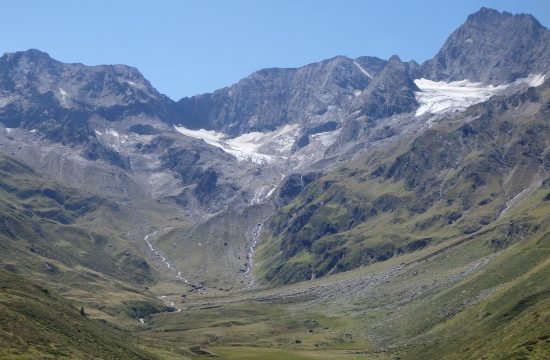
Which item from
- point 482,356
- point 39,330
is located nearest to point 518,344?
point 482,356

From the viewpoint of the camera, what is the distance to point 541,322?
197375 millimetres

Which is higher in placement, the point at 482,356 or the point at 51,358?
the point at 51,358

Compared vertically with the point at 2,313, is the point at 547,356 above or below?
below

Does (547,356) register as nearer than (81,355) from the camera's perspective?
Yes

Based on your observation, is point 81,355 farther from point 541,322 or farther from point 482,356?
point 541,322

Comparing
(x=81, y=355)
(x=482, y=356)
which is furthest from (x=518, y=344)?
(x=81, y=355)

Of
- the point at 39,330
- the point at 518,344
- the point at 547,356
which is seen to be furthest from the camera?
the point at 39,330

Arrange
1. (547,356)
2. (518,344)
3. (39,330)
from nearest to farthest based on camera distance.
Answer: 1. (547,356)
2. (518,344)
3. (39,330)

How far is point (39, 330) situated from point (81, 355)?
596 inches

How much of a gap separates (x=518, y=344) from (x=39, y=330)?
133808 mm

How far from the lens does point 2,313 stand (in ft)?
643

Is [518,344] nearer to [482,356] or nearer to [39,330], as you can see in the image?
[482,356]

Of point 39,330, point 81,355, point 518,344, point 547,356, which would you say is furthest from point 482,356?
point 39,330

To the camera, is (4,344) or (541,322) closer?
(4,344)
